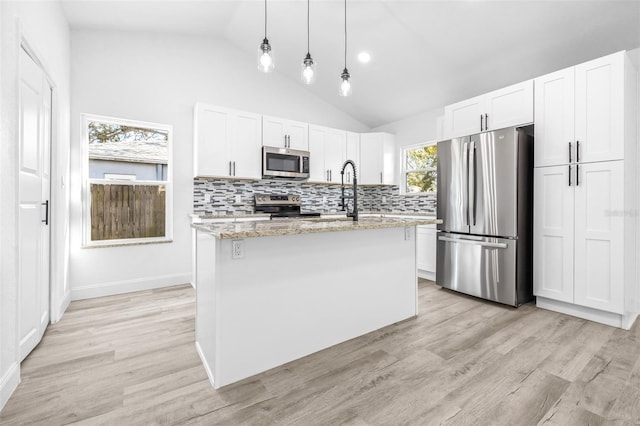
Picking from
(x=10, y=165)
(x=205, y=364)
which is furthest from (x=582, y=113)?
(x=10, y=165)

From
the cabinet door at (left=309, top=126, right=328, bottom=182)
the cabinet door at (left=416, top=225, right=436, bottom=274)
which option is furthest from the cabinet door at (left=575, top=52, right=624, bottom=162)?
the cabinet door at (left=309, top=126, right=328, bottom=182)

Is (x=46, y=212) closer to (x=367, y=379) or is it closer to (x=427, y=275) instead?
(x=367, y=379)

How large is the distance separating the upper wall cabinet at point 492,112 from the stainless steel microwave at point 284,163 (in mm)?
2082

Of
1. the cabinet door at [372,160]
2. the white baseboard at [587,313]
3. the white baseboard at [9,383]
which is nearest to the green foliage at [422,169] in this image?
the cabinet door at [372,160]

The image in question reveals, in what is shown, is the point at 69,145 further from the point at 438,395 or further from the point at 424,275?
the point at 424,275

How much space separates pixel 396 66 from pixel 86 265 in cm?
466

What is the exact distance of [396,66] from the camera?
13.4 ft

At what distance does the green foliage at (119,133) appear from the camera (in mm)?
3549

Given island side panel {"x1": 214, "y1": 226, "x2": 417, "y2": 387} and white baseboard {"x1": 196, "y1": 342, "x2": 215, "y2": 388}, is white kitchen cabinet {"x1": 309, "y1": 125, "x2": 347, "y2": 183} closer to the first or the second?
island side panel {"x1": 214, "y1": 226, "x2": 417, "y2": 387}

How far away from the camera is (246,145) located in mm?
4230

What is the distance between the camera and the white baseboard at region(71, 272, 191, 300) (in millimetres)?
3408

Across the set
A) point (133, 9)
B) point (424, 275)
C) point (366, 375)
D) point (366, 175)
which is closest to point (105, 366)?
point (366, 375)

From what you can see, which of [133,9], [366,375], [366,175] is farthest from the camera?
[366,175]

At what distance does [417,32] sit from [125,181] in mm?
3965
